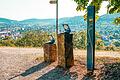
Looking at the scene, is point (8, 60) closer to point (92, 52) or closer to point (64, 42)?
point (64, 42)

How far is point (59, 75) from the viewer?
1266cm

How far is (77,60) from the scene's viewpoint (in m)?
14.8

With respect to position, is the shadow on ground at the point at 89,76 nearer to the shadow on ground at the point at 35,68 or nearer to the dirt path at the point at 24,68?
the dirt path at the point at 24,68

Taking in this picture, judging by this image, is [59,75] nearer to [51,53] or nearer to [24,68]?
[24,68]

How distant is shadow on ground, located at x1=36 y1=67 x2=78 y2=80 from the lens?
12.3m

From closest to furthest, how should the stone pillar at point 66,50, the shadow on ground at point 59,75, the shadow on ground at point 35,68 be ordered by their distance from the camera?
the shadow on ground at point 59,75 < the shadow on ground at point 35,68 < the stone pillar at point 66,50

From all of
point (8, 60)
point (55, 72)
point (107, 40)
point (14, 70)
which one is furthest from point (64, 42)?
point (107, 40)

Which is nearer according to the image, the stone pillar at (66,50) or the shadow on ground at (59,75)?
the shadow on ground at (59,75)

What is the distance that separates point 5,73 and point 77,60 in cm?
283

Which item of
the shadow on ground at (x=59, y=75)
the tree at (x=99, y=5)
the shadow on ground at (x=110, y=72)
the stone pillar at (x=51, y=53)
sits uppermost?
the tree at (x=99, y=5)

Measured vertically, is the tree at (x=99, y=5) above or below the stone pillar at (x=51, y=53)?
above

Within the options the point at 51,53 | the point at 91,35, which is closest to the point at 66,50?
the point at 91,35

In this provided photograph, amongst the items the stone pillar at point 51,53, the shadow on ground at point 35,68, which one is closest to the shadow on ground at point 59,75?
the shadow on ground at point 35,68

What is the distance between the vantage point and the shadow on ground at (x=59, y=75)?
12302 mm
